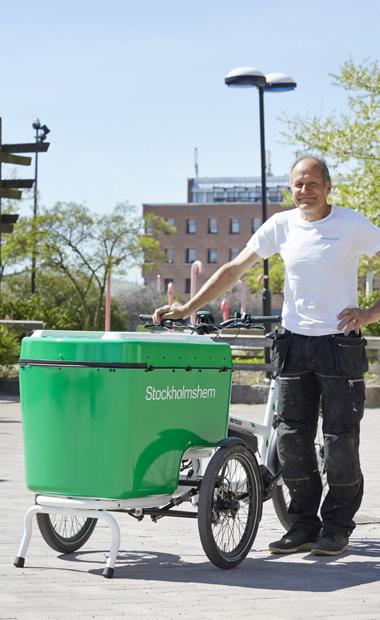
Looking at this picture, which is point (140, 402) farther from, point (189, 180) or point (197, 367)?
point (189, 180)

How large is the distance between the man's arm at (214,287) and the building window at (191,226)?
11795cm

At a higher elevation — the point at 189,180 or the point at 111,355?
the point at 189,180

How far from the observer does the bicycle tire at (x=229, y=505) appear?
5883 mm

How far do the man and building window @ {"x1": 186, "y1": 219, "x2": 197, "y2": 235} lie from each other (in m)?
118

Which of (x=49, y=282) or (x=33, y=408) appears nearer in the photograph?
(x=33, y=408)

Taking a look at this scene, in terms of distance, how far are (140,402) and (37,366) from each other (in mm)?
483

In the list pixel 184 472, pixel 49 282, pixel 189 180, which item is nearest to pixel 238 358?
pixel 184 472

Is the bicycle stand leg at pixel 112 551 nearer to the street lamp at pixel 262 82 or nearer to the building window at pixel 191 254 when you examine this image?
the street lamp at pixel 262 82

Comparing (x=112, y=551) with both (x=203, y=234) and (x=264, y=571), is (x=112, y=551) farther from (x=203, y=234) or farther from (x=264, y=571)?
(x=203, y=234)

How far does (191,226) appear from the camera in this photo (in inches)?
4914

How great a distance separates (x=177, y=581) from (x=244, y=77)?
19.5m

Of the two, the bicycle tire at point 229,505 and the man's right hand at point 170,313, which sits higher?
the man's right hand at point 170,313

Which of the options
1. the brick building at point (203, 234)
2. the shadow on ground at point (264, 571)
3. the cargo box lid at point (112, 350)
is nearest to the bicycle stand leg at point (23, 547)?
the shadow on ground at point (264, 571)

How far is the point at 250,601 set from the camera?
17.2 ft
